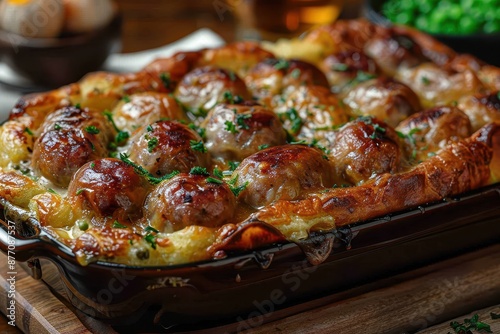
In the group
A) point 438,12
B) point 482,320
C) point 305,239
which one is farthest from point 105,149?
point 438,12

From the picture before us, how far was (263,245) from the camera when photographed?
3.15 metres

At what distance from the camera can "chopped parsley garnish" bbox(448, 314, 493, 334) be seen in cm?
347

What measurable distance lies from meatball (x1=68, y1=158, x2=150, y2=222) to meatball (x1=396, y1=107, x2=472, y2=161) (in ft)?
4.51

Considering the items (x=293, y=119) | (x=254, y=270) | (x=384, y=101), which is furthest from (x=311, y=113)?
(x=254, y=270)

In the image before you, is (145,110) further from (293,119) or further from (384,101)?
(384,101)

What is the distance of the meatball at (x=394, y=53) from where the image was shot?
4914mm

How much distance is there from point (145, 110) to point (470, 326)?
72.2 inches

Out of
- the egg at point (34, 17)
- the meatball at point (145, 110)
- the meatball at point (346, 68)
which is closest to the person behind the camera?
the meatball at point (145, 110)

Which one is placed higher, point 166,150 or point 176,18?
point 166,150

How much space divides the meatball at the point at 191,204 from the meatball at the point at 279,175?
15 cm

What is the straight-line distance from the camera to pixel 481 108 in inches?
166

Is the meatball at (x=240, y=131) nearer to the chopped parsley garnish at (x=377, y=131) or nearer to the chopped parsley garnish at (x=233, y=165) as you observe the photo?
the chopped parsley garnish at (x=233, y=165)

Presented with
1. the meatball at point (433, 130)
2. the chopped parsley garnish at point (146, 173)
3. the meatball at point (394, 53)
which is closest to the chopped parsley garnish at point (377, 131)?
the meatball at point (433, 130)

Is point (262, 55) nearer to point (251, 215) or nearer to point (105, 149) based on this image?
point (105, 149)
